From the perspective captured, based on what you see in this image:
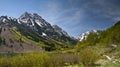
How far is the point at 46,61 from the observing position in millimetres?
69562

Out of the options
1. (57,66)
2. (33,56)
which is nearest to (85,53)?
(57,66)

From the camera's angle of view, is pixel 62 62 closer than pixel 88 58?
No

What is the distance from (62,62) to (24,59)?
53.1 ft

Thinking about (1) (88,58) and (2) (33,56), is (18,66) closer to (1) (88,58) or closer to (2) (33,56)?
(2) (33,56)

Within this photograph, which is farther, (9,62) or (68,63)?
(68,63)

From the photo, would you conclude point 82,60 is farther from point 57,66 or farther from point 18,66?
point 18,66

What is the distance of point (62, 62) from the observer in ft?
270

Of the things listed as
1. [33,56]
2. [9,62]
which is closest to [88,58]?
[33,56]

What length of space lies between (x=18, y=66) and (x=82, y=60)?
16944 millimetres

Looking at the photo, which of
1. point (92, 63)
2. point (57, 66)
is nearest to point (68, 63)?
point (57, 66)

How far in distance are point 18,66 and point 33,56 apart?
554cm

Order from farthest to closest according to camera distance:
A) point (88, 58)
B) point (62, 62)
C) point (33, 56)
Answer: point (62, 62), point (88, 58), point (33, 56)

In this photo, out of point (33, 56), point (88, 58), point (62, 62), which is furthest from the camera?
point (62, 62)

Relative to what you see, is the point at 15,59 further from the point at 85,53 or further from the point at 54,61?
the point at 85,53
